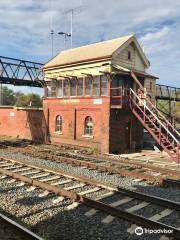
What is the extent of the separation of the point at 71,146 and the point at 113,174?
9.97 metres

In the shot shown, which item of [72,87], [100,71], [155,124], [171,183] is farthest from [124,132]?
[171,183]

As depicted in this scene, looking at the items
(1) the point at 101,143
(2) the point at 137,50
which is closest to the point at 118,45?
(2) the point at 137,50

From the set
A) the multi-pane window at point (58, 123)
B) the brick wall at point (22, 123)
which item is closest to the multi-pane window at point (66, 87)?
the multi-pane window at point (58, 123)

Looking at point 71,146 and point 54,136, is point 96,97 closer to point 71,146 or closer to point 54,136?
point 71,146

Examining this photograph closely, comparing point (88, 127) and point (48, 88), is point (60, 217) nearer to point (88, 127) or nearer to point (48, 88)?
point (88, 127)

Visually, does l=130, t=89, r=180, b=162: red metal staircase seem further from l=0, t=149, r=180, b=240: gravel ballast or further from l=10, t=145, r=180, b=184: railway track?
l=0, t=149, r=180, b=240: gravel ballast

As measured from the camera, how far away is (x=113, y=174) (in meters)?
12.9

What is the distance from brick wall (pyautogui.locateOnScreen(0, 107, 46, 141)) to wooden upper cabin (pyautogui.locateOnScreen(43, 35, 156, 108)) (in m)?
2.56

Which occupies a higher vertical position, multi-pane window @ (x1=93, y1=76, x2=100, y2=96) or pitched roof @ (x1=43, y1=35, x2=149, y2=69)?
pitched roof @ (x1=43, y1=35, x2=149, y2=69)

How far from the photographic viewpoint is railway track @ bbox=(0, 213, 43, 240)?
6211 mm

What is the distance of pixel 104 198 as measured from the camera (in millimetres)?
9242

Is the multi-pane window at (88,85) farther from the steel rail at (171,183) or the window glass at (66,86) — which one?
the steel rail at (171,183)

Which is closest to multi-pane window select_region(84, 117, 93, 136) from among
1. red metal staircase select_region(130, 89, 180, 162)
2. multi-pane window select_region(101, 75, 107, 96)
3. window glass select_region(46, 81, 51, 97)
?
multi-pane window select_region(101, 75, 107, 96)

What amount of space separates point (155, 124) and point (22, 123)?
13654 millimetres
